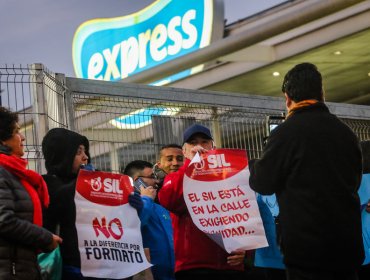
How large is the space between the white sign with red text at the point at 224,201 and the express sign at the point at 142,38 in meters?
19.8

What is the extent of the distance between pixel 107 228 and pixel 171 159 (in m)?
1.63

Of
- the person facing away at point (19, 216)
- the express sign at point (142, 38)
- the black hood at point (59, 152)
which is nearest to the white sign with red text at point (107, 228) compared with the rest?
the black hood at point (59, 152)

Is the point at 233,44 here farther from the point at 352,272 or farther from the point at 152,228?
the point at 352,272

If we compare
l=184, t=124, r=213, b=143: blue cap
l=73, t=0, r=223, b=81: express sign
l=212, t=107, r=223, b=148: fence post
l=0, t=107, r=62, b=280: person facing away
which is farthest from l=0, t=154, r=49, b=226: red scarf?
l=73, t=0, r=223, b=81: express sign

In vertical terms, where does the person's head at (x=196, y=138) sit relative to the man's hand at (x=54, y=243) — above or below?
above

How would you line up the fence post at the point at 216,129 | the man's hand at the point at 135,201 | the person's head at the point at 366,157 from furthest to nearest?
the fence post at the point at 216,129 < the person's head at the point at 366,157 < the man's hand at the point at 135,201

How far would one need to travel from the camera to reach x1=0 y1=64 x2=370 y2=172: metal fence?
7.18m

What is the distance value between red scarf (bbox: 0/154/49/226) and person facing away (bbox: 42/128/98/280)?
1.07 feet

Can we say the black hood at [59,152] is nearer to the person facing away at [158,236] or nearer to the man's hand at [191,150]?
the person facing away at [158,236]

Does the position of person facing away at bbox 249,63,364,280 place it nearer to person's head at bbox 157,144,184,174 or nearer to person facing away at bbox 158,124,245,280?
person facing away at bbox 158,124,245,280

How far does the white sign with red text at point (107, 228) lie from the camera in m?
A: 5.70

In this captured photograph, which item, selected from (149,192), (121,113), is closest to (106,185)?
(149,192)

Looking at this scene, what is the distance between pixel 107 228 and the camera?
5867 millimetres

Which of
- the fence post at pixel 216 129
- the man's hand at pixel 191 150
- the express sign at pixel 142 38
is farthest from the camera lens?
the express sign at pixel 142 38
